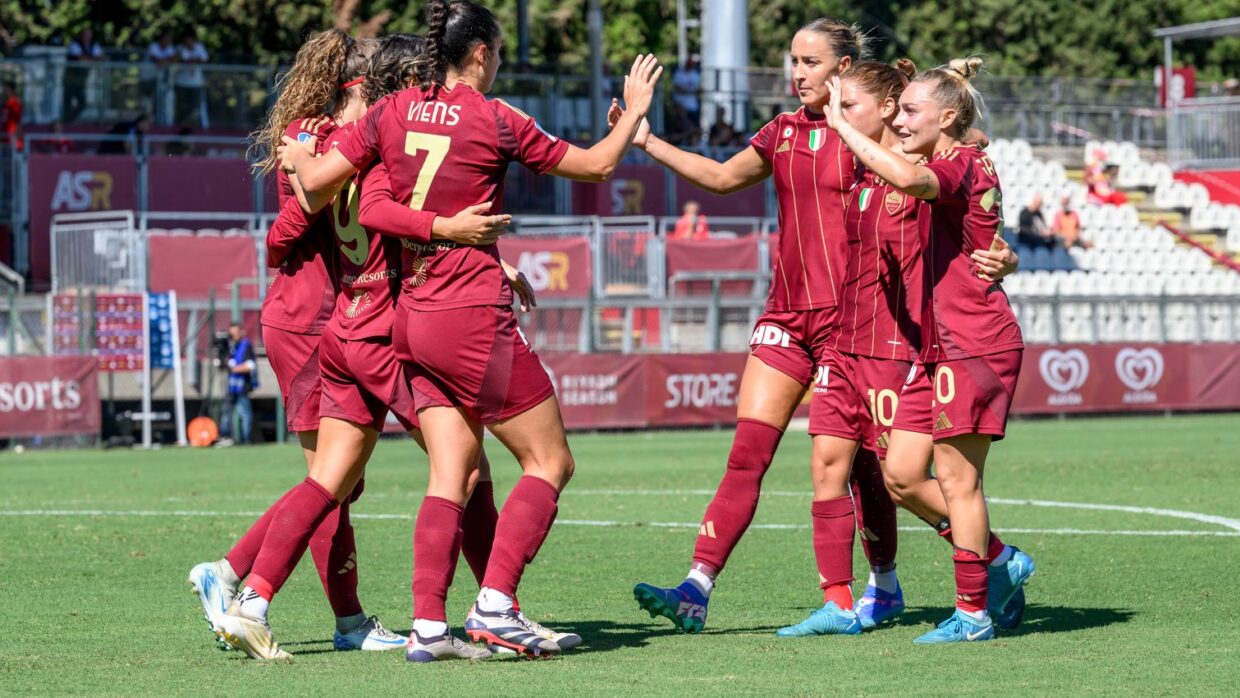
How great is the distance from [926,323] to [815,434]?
23.6 inches

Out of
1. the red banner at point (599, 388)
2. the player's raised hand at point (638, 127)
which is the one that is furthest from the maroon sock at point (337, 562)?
the red banner at point (599, 388)

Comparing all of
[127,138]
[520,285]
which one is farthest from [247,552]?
[127,138]

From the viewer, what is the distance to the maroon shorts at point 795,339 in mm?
7043

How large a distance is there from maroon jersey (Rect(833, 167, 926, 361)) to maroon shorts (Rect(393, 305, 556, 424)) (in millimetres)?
1387

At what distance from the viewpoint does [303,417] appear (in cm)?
669

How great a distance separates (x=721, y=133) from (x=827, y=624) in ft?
85.5

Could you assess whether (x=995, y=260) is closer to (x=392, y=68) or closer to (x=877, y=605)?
(x=877, y=605)

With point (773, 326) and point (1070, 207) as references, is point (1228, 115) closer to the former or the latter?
point (1070, 207)

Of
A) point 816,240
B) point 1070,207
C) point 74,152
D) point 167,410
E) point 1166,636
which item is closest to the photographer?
point 1166,636

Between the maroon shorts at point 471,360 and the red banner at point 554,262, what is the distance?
19.3 metres

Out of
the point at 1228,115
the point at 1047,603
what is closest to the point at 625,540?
the point at 1047,603

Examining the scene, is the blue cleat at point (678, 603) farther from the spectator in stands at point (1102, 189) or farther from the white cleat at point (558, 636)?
the spectator in stands at point (1102, 189)

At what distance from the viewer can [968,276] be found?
6.68 metres

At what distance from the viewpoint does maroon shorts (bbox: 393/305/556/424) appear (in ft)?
20.2
